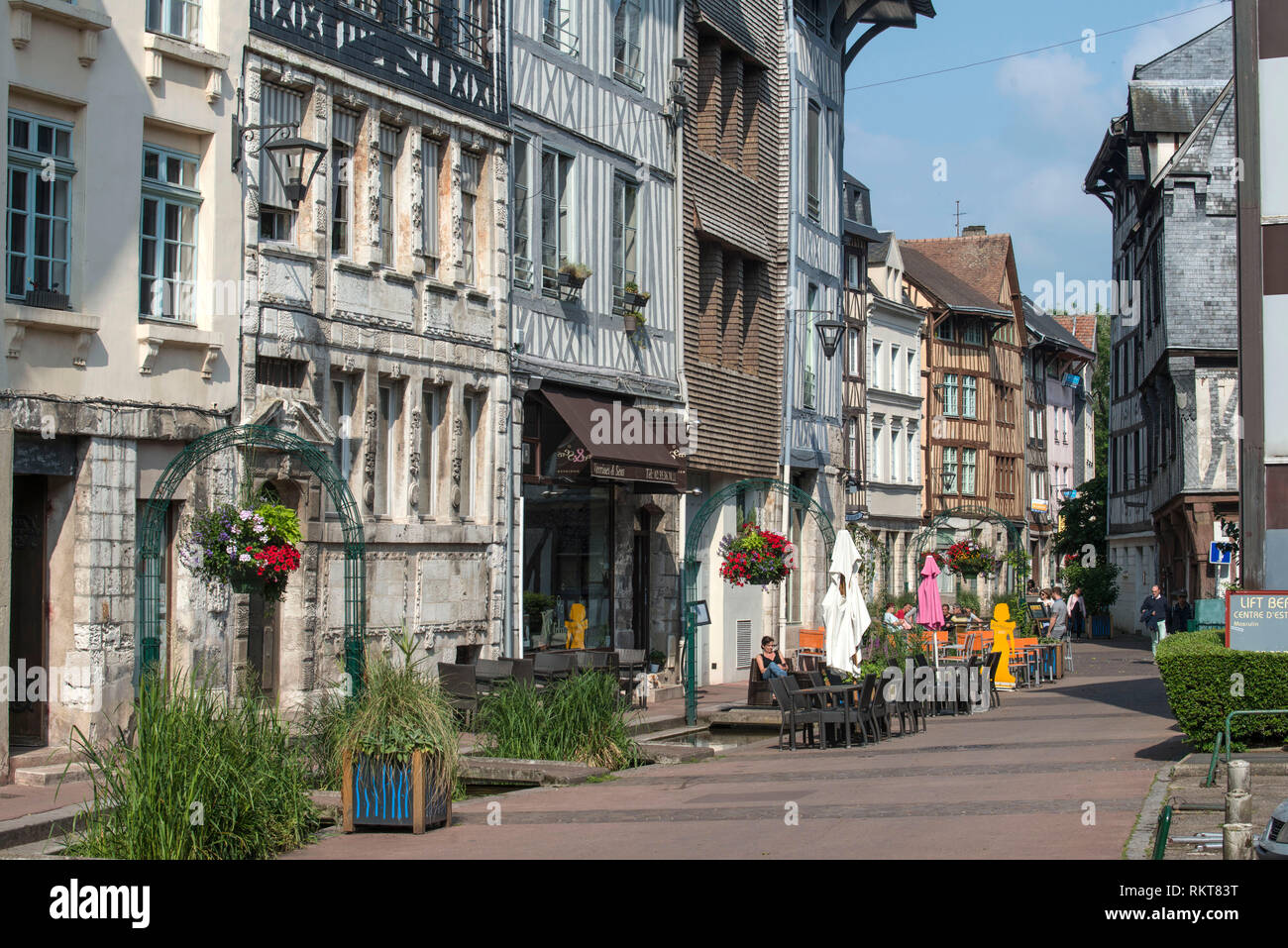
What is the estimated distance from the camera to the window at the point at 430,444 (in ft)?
65.6

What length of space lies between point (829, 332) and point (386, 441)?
1517cm

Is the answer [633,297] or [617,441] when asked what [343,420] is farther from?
[633,297]

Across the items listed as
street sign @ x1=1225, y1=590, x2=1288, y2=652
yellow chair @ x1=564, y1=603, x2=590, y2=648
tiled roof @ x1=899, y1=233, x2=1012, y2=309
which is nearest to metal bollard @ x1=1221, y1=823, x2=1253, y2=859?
street sign @ x1=1225, y1=590, x2=1288, y2=652

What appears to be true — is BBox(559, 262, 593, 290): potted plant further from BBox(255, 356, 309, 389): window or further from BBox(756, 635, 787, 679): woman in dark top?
BBox(255, 356, 309, 389): window

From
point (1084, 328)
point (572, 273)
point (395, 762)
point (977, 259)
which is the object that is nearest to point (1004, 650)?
point (572, 273)

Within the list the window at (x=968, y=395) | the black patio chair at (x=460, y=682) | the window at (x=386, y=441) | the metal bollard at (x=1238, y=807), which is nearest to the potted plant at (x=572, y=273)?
the window at (x=386, y=441)

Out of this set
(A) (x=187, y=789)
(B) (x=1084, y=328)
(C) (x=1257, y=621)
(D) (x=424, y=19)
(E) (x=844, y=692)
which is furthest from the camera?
(B) (x=1084, y=328)

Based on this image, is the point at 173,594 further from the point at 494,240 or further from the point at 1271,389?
the point at 1271,389

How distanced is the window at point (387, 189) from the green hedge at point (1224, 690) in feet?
32.5

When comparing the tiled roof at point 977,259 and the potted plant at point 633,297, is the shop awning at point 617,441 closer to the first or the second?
the potted plant at point 633,297

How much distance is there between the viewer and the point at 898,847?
1034cm

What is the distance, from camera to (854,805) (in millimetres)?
12617

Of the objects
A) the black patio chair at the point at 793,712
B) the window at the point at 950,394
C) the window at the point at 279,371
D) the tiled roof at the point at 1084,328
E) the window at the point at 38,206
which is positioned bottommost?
the black patio chair at the point at 793,712

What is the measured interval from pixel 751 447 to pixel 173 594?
1502cm
